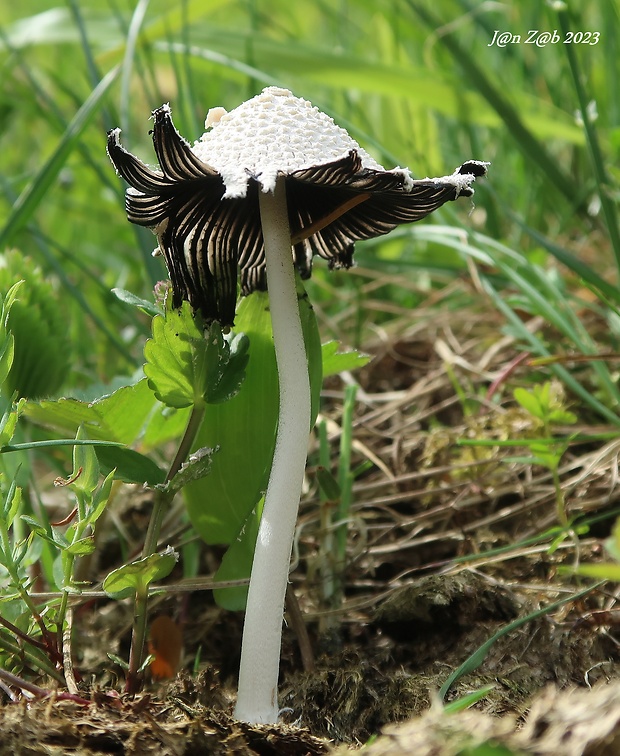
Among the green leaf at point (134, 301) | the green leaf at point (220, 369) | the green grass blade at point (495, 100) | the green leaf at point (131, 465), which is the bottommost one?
the green leaf at point (131, 465)

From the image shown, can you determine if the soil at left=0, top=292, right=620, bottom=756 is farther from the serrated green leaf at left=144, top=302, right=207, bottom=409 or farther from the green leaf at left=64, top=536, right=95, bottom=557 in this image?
the serrated green leaf at left=144, top=302, right=207, bottom=409

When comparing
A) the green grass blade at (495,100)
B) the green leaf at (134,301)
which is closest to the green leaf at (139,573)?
the green leaf at (134,301)

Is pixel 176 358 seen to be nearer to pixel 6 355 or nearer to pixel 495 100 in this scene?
pixel 6 355

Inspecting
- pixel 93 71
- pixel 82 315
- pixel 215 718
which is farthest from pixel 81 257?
pixel 215 718

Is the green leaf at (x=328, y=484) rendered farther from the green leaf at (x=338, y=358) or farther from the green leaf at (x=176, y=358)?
the green leaf at (x=176, y=358)

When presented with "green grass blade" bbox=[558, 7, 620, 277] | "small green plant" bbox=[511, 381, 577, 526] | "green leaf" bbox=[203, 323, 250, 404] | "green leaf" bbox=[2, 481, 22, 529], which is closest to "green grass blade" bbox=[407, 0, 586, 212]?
"green grass blade" bbox=[558, 7, 620, 277]

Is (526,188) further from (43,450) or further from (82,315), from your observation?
(43,450)
